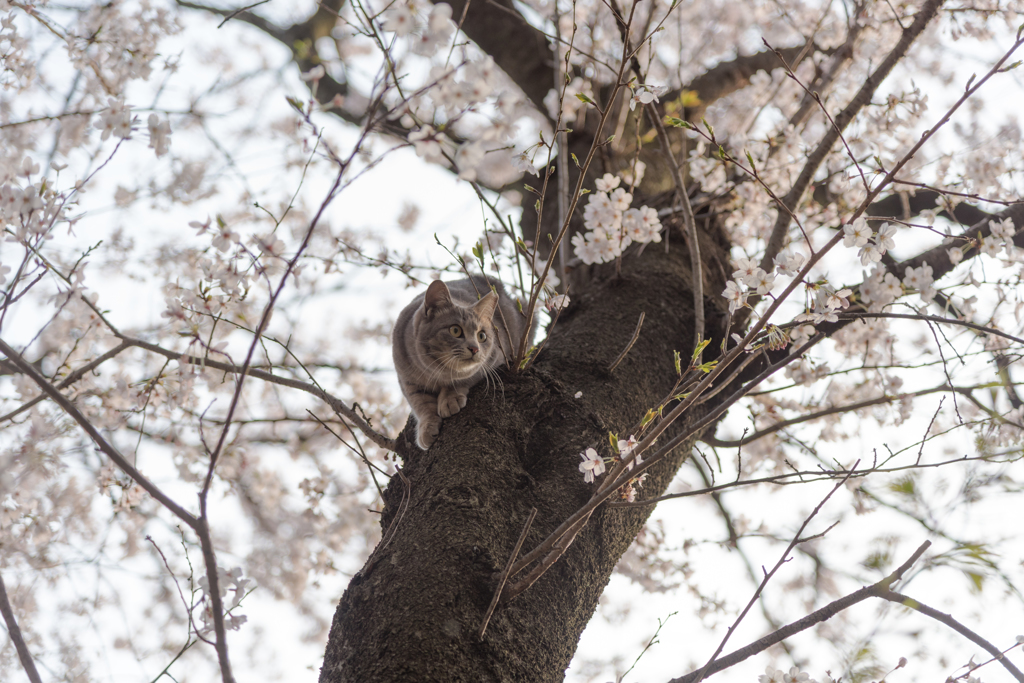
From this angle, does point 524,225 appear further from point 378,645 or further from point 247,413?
point 247,413

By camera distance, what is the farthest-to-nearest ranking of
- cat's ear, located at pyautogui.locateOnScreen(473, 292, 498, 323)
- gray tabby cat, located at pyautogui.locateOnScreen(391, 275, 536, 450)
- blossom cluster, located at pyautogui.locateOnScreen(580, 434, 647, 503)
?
1. cat's ear, located at pyautogui.locateOnScreen(473, 292, 498, 323)
2. gray tabby cat, located at pyautogui.locateOnScreen(391, 275, 536, 450)
3. blossom cluster, located at pyautogui.locateOnScreen(580, 434, 647, 503)

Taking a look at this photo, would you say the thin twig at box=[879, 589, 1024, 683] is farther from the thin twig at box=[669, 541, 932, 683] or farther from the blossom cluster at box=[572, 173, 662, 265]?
the blossom cluster at box=[572, 173, 662, 265]

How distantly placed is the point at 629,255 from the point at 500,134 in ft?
6.11

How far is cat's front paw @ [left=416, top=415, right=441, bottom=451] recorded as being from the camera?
2360 mm

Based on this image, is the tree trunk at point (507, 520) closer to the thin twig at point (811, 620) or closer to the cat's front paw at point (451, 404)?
the cat's front paw at point (451, 404)

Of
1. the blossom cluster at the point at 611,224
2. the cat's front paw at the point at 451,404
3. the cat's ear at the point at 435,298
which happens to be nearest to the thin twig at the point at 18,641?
the cat's front paw at the point at 451,404

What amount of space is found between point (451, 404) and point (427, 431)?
0.15 m

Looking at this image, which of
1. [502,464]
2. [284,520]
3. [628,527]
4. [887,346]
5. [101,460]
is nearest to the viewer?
[502,464]

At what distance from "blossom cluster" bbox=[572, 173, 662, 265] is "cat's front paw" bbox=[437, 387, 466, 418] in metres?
0.83

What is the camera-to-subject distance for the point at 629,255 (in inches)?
128


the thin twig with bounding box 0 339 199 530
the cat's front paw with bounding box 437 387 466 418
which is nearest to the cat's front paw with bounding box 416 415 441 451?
the cat's front paw with bounding box 437 387 466 418

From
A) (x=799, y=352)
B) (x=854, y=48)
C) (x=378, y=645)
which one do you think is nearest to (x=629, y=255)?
(x=799, y=352)

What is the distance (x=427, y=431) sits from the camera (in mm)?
2430

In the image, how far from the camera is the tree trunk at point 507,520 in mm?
1515
